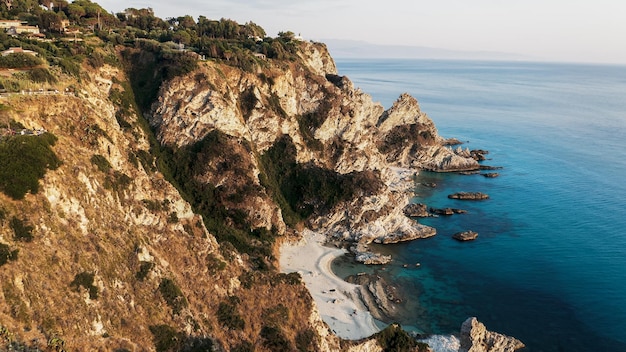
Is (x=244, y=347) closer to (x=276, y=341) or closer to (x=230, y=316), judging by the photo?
(x=276, y=341)

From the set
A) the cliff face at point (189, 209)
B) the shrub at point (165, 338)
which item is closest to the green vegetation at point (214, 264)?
the cliff face at point (189, 209)

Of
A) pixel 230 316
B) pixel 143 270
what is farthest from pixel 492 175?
pixel 143 270

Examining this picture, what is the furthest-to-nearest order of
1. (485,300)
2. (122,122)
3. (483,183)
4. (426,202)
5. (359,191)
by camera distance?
(483,183), (426,202), (359,191), (122,122), (485,300)

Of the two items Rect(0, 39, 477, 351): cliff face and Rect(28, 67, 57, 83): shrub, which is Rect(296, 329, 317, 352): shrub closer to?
Rect(0, 39, 477, 351): cliff face

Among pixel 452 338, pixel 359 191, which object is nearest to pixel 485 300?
pixel 452 338

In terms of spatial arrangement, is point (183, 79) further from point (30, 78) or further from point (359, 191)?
point (359, 191)

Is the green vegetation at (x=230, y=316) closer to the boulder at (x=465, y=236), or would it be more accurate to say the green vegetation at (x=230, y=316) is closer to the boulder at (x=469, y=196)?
the boulder at (x=465, y=236)
